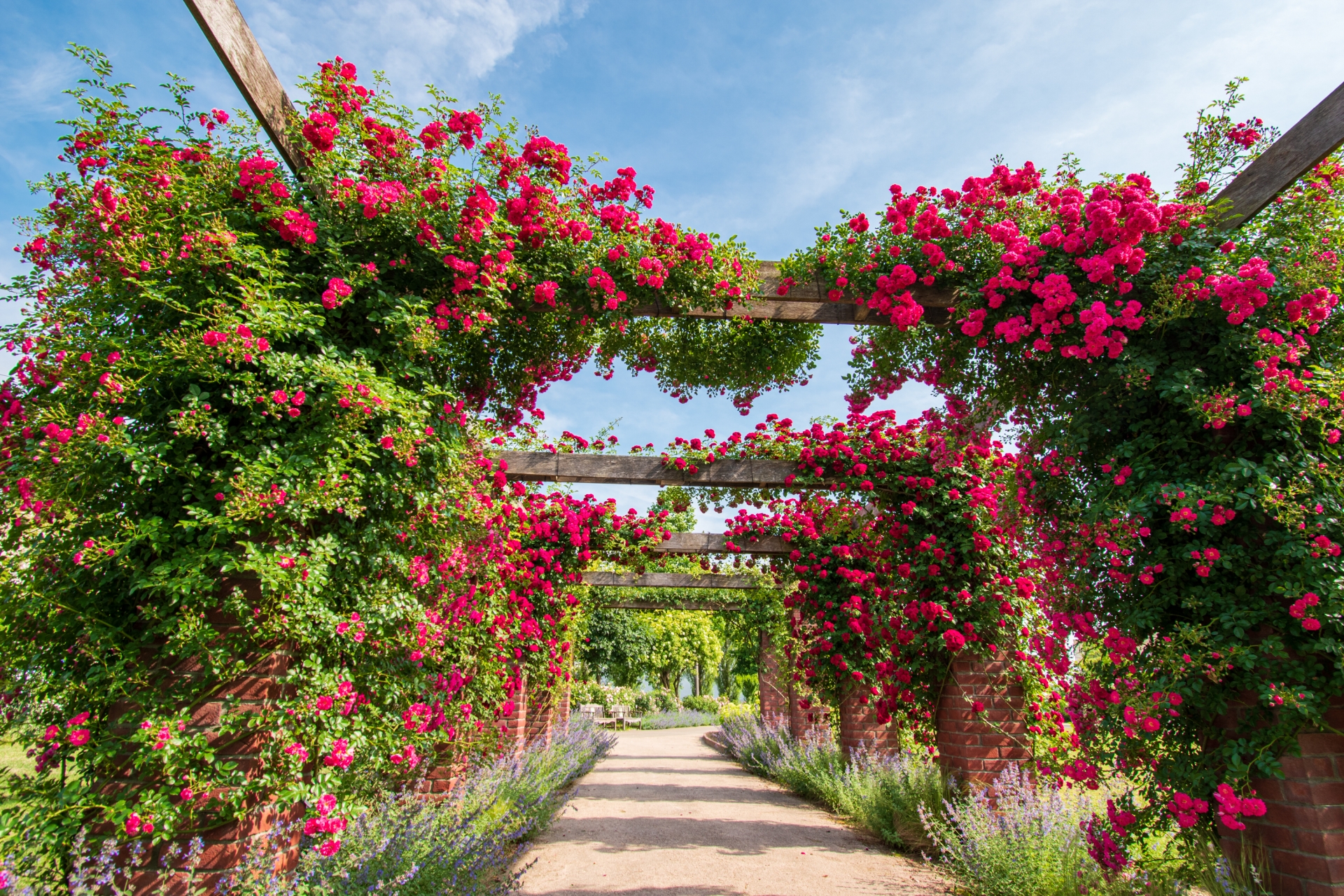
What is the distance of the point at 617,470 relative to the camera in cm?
582

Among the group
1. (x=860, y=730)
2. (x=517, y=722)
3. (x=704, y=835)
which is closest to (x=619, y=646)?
(x=517, y=722)

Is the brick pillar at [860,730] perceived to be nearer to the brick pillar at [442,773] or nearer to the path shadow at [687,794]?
the path shadow at [687,794]

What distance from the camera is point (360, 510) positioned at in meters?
2.60

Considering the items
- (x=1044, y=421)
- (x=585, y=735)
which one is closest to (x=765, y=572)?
(x=585, y=735)

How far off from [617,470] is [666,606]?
580cm

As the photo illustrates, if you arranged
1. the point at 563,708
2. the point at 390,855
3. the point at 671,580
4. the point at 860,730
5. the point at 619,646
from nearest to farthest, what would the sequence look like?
the point at 390,855 → the point at 860,730 → the point at 671,580 → the point at 563,708 → the point at 619,646

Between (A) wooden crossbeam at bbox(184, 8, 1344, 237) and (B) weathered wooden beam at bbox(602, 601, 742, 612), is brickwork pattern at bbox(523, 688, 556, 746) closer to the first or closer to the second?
(B) weathered wooden beam at bbox(602, 601, 742, 612)

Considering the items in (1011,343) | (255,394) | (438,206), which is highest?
(438,206)

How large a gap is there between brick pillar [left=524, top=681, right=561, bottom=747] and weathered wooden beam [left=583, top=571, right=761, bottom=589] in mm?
1506

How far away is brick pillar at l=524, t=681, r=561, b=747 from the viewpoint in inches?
322

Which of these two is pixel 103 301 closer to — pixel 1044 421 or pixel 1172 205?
pixel 1044 421

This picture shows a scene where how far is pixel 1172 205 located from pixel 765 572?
6.88m

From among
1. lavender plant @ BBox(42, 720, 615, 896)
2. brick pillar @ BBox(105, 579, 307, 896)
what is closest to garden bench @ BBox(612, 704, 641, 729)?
lavender plant @ BBox(42, 720, 615, 896)

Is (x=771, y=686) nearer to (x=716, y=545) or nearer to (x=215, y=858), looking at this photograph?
(x=716, y=545)
